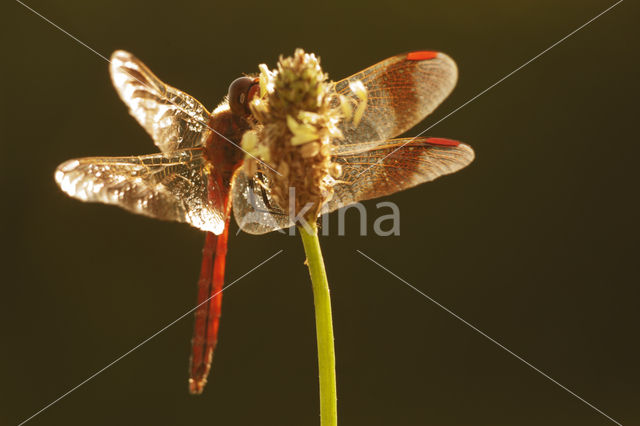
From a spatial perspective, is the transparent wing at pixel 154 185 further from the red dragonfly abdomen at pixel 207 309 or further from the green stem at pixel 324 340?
the green stem at pixel 324 340

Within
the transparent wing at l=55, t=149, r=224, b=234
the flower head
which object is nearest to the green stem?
the flower head

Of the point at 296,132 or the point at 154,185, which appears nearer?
the point at 296,132

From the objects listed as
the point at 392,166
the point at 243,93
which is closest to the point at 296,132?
the point at 243,93

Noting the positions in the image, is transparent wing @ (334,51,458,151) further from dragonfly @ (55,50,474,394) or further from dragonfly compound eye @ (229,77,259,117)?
dragonfly compound eye @ (229,77,259,117)

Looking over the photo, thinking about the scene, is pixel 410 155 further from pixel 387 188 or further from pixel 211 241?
pixel 211 241

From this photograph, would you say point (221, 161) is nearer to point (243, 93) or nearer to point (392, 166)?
point (243, 93)

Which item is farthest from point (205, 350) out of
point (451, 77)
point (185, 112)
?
point (451, 77)

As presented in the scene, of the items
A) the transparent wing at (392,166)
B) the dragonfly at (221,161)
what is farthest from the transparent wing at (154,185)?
the transparent wing at (392,166)
